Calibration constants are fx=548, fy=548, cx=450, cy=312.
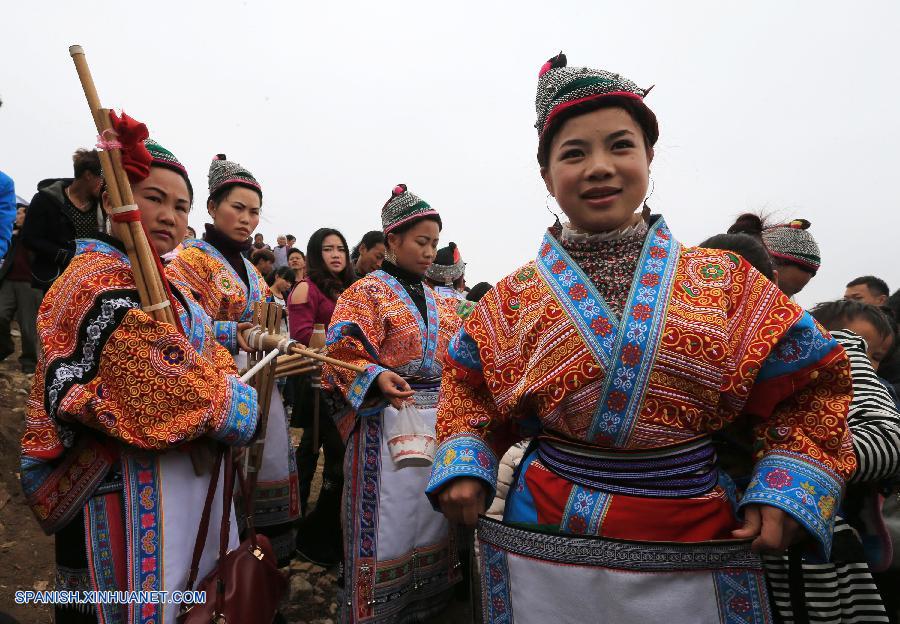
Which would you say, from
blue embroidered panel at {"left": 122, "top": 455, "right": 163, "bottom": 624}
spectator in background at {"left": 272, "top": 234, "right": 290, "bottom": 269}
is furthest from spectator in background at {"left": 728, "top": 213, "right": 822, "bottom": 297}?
spectator in background at {"left": 272, "top": 234, "right": 290, "bottom": 269}

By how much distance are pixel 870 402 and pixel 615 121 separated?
1162 mm

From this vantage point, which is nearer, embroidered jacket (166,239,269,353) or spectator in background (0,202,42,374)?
embroidered jacket (166,239,269,353)

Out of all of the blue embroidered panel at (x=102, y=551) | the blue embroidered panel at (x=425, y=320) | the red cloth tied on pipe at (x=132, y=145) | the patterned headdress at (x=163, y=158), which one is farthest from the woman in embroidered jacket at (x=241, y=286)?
the blue embroidered panel at (x=102, y=551)

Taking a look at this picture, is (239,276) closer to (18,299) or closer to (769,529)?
(769,529)

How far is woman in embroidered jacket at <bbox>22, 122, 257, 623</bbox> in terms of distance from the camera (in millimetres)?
1673

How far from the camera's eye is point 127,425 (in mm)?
1660

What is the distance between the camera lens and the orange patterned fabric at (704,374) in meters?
1.28

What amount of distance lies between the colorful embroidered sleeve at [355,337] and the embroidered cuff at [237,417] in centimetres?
99

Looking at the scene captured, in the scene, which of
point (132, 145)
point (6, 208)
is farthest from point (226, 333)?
point (6, 208)

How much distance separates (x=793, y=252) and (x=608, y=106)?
180 centimetres

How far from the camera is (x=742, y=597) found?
119 centimetres

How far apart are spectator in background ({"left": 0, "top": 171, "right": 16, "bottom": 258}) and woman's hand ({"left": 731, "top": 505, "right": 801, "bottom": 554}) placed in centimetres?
409

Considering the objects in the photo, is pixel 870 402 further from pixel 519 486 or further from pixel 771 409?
pixel 519 486

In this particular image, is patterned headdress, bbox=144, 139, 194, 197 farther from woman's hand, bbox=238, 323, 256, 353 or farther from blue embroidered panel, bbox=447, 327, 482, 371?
blue embroidered panel, bbox=447, 327, 482, 371
